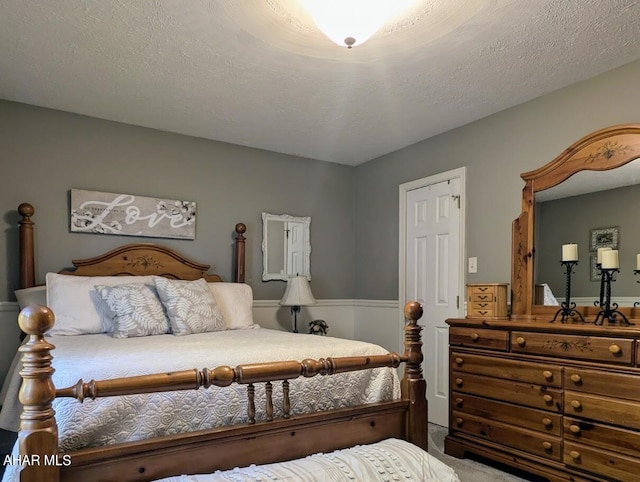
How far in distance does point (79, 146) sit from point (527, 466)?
3610mm

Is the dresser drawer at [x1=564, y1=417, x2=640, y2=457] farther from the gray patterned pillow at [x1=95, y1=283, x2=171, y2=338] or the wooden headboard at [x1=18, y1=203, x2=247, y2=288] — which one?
the wooden headboard at [x1=18, y1=203, x2=247, y2=288]

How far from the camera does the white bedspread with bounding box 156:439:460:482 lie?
5.43ft

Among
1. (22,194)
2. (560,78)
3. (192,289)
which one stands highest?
(560,78)

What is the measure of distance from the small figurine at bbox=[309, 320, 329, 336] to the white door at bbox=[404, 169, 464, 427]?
0.81 m

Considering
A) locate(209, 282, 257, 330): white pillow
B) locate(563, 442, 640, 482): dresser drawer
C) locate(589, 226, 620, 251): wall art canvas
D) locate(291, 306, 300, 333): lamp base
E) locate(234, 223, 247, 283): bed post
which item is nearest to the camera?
locate(563, 442, 640, 482): dresser drawer

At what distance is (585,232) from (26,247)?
3.60 m

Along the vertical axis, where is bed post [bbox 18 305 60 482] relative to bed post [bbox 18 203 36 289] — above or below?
below

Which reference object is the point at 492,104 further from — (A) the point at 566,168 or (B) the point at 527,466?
(B) the point at 527,466

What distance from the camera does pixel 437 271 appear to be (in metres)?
3.85

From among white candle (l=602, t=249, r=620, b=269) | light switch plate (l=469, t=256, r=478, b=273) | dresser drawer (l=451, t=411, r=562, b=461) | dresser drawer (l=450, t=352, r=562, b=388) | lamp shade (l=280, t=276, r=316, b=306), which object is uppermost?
white candle (l=602, t=249, r=620, b=269)

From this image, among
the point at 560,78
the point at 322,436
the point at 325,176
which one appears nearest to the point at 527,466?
the point at 322,436

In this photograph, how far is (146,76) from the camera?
9.30 ft

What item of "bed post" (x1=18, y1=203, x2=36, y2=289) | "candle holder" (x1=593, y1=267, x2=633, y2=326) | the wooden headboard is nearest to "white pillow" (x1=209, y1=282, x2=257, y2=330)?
the wooden headboard

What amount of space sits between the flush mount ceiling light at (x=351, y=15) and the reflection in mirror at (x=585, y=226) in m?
1.59
